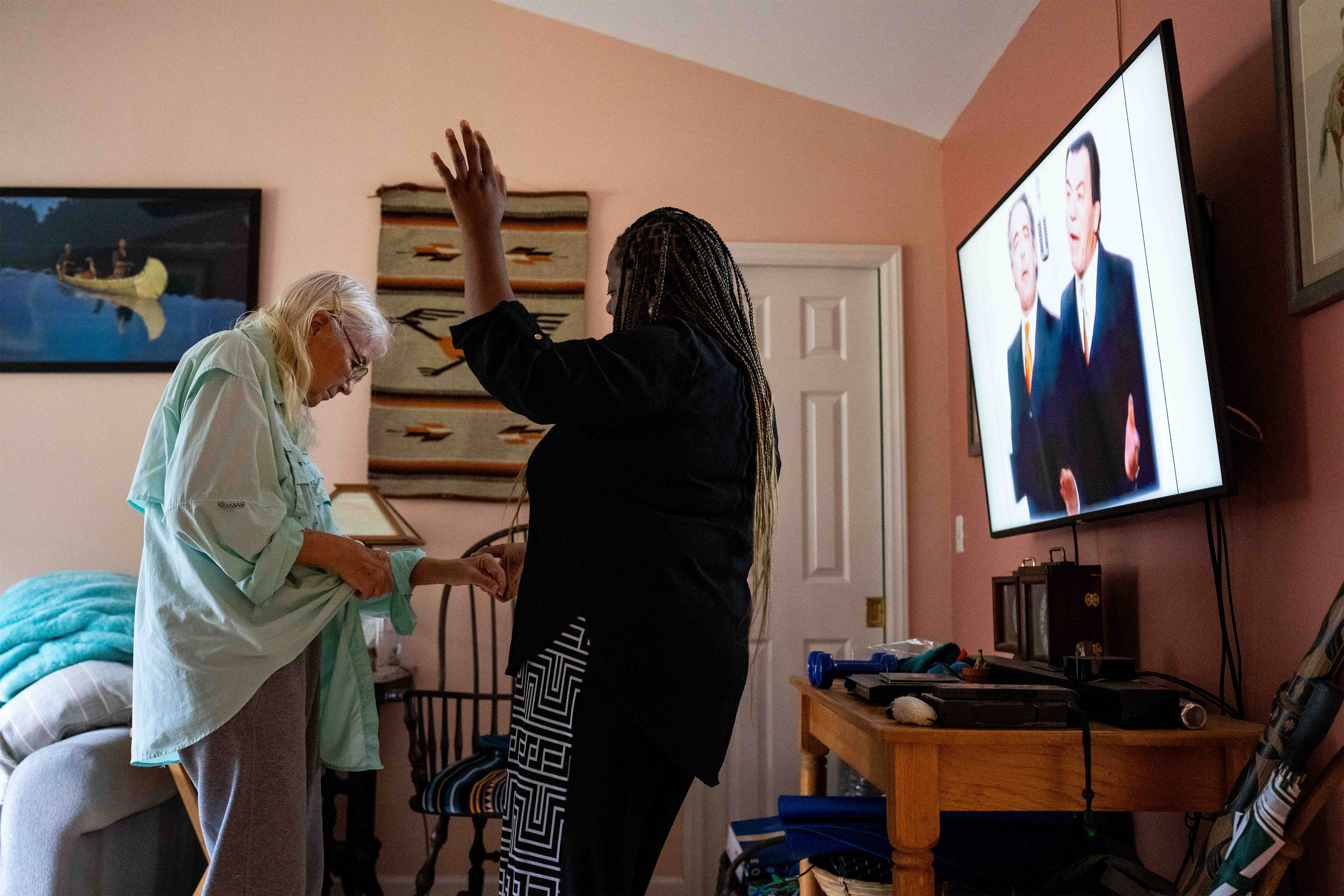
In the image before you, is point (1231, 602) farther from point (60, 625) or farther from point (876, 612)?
point (60, 625)

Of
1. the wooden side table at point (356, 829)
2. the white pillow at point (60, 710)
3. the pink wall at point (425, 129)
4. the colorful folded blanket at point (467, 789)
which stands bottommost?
the wooden side table at point (356, 829)

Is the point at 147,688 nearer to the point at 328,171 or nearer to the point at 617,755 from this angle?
the point at 617,755

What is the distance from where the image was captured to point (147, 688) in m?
1.52

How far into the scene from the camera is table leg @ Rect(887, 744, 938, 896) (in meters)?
1.38

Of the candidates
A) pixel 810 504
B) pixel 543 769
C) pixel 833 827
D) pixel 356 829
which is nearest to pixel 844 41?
pixel 810 504

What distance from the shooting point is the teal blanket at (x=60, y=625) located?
246 centimetres

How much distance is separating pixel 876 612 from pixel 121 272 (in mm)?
A: 2783

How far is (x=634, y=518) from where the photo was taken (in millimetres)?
1108

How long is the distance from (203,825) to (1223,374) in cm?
169

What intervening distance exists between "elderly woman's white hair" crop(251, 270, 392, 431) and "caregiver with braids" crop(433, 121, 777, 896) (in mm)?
652

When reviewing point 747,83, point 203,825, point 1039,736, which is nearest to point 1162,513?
point 1039,736

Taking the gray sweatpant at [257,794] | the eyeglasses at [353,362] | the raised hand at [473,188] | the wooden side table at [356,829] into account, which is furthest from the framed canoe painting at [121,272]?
the raised hand at [473,188]

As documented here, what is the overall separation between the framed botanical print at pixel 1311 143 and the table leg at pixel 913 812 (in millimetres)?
842

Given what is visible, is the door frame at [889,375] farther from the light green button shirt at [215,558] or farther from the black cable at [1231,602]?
the light green button shirt at [215,558]
